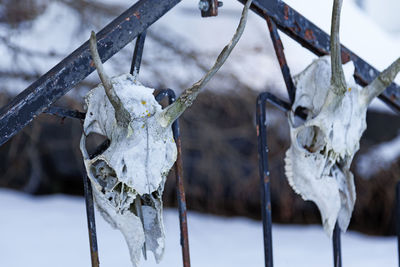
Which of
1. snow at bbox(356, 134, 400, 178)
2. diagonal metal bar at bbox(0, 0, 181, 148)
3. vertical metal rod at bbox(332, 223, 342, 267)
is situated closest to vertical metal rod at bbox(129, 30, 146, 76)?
diagonal metal bar at bbox(0, 0, 181, 148)

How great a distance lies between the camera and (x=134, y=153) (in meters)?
0.62

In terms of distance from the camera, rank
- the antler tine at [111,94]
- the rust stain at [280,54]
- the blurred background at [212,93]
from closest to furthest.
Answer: the antler tine at [111,94], the rust stain at [280,54], the blurred background at [212,93]

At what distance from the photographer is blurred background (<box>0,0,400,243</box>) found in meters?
2.24

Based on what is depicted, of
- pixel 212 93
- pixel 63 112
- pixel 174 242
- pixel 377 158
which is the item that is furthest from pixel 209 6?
pixel 174 242

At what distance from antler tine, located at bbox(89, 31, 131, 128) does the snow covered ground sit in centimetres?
184

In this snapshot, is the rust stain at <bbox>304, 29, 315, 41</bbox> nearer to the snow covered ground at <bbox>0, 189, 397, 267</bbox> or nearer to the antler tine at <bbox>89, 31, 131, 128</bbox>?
the antler tine at <bbox>89, 31, 131, 128</bbox>

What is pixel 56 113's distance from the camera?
62cm

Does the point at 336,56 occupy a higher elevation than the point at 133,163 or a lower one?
higher

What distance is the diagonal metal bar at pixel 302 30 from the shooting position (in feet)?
2.42

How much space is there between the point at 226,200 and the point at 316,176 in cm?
220

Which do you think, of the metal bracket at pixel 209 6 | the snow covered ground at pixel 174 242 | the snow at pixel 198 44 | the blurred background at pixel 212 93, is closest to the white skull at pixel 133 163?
the metal bracket at pixel 209 6

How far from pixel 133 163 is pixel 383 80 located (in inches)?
12.8

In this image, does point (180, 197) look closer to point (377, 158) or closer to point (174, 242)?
point (377, 158)

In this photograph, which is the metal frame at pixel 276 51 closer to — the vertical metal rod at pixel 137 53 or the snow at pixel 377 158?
the vertical metal rod at pixel 137 53
